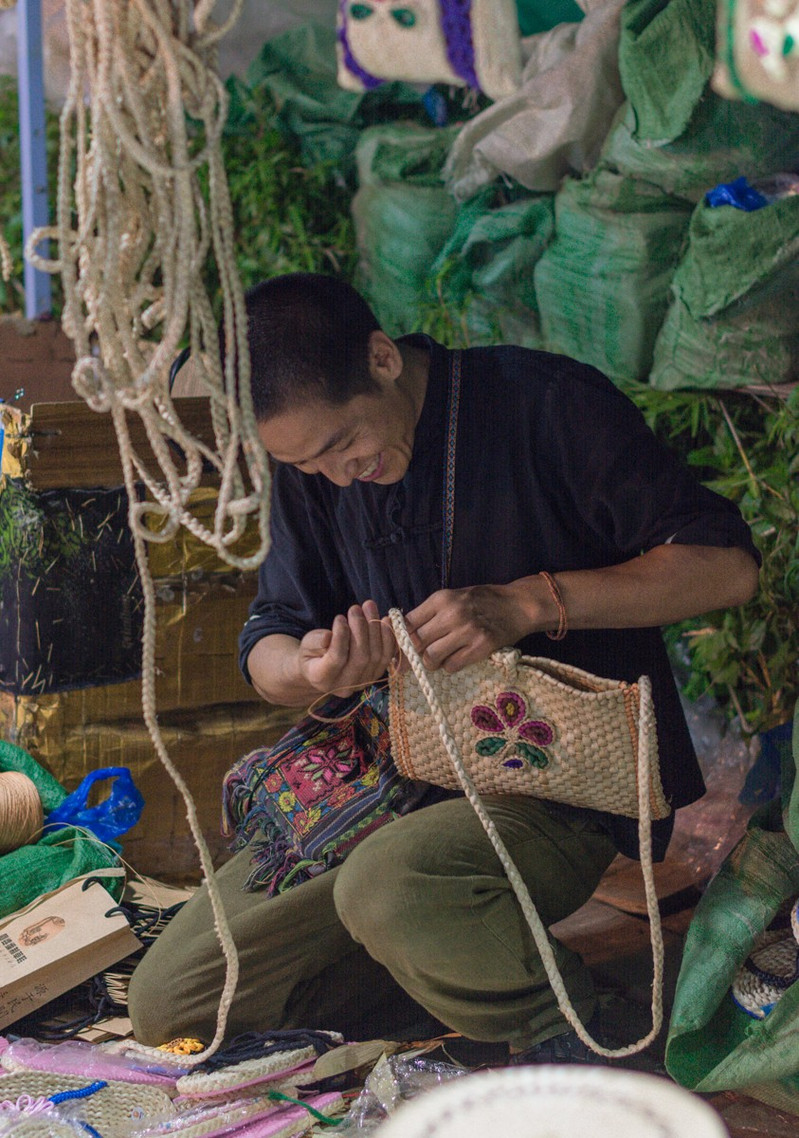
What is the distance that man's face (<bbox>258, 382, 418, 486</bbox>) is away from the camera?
1713mm

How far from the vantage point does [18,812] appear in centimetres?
236

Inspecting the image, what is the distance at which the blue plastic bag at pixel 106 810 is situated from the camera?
2.42 meters

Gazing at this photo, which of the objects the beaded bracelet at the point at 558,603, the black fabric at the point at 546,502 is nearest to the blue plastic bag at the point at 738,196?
the black fabric at the point at 546,502

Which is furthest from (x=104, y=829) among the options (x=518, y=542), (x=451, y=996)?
(x=518, y=542)

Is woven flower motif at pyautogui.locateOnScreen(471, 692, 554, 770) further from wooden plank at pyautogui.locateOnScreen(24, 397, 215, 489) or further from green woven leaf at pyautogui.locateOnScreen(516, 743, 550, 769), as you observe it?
wooden plank at pyautogui.locateOnScreen(24, 397, 215, 489)

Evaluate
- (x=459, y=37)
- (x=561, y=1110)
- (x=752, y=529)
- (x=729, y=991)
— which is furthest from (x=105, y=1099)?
(x=459, y=37)

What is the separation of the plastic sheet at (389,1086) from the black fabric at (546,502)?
454 mm

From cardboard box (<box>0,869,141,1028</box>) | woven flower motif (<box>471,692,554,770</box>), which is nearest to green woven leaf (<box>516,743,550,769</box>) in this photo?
woven flower motif (<box>471,692,554,770</box>)

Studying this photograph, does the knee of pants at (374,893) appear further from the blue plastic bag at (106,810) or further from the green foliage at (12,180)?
the green foliage at (12,180)

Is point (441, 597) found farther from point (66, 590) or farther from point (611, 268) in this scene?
point (611, 268)

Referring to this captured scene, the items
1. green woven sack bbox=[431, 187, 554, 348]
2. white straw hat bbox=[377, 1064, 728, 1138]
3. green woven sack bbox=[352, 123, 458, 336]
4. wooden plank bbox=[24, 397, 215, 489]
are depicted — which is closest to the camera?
white straw hat bbox=[377, 1064, 728, 1138]

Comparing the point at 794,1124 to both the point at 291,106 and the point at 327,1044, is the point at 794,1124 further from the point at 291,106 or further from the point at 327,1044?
the point at 291,106

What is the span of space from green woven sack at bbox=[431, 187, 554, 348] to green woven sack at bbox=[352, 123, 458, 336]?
0.14 metres

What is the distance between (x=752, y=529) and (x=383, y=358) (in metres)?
1.03
